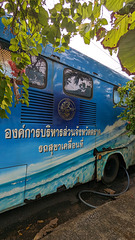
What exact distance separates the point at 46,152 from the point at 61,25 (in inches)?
73.8

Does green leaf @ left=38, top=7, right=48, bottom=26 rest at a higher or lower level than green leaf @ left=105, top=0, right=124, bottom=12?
higher

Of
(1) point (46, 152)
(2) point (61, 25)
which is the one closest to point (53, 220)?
(1) point (46, 152)

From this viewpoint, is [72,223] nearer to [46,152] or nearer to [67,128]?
[46,152]

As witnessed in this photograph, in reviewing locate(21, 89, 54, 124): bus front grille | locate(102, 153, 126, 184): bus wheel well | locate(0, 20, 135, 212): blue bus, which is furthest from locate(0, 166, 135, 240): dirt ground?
locate(21, 89, 54, 124): bus front grille

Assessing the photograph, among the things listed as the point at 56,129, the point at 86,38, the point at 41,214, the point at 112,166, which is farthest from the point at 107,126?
the point at 86,38

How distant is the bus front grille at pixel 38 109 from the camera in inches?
81.1

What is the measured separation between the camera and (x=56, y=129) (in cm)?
244

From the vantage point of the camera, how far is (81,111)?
2.86m

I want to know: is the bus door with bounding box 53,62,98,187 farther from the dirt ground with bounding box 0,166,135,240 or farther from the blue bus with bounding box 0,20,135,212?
the dirt ground with bounding box 0,166,135,240

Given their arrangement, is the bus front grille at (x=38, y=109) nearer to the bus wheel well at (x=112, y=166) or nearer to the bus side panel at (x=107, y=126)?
the bus side panel at (x=107, y=126)

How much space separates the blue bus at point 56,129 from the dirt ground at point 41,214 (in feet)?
1.58

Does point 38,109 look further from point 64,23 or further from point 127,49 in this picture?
point 127,49

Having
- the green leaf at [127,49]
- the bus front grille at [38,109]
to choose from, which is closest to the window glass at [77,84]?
the bus front grille at [38,109]

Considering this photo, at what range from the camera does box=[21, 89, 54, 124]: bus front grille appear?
81.1 inches
